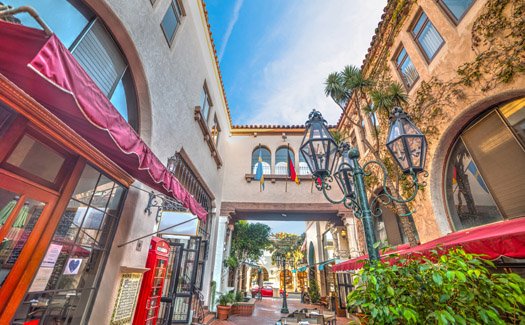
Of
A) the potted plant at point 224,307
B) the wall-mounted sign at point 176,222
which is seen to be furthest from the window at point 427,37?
the potted plant at point 224,307

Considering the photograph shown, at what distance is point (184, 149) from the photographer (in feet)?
20.3

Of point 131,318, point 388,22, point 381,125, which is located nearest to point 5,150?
point 131,318

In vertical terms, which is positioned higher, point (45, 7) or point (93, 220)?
→ point (45, 7)

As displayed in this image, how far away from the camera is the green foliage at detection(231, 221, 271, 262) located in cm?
1562

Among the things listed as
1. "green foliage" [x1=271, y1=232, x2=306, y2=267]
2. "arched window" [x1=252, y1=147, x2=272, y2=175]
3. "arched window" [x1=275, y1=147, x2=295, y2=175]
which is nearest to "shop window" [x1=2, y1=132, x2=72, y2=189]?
"arched window" [x1=252, y1=147, x2=272, y2=175]

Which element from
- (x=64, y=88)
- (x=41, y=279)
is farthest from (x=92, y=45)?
(x=41, y=279)

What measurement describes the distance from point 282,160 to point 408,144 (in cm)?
1004

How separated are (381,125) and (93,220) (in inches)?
352

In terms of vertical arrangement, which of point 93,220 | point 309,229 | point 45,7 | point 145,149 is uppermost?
point 309,229

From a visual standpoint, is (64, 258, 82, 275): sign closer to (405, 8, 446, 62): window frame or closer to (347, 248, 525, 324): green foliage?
(347, 248, 525, 324): green foliage

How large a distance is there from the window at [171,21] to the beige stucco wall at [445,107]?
7.15m

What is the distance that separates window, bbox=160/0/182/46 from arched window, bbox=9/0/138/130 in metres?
1.82

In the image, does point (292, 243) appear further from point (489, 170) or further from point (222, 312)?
point (489, 170)

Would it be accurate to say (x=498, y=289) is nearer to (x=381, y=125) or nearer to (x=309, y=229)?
(x=381, y=125)
